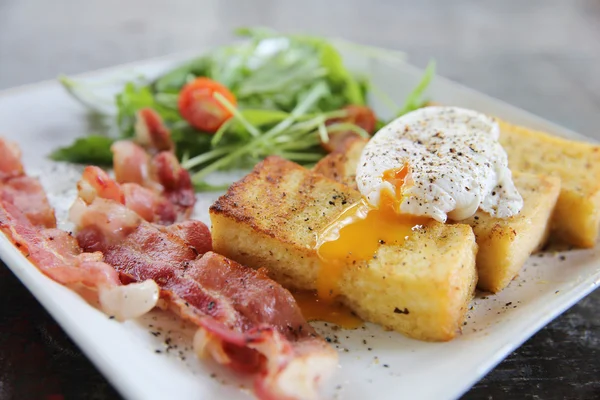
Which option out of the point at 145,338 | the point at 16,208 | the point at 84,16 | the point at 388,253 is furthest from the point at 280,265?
the point at 84,16

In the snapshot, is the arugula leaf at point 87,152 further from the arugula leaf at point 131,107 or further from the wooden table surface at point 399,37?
the wooden table surface at point 399,37

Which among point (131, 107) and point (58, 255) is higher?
point (58, 255)

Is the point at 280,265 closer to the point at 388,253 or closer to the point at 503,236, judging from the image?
the point at 388,253

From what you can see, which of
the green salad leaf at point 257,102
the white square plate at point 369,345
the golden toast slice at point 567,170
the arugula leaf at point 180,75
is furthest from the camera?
the arugula leaf at point 180,75

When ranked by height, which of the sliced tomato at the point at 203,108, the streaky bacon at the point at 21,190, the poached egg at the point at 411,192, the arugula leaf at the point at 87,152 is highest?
the poached egg at the point at 411,192

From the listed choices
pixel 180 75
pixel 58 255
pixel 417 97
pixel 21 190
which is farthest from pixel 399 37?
pixel 58 255

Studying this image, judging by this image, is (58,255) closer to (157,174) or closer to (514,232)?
(157,174)

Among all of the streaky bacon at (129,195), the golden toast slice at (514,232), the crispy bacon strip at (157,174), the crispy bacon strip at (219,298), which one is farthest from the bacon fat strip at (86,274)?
the golden toast slice at (514,232)
